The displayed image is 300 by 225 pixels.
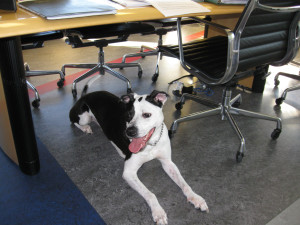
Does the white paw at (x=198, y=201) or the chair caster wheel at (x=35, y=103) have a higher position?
the chair caster wheel at (x=35, y=103)

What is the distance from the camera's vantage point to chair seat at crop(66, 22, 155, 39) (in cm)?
264

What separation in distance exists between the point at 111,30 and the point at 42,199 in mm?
1813

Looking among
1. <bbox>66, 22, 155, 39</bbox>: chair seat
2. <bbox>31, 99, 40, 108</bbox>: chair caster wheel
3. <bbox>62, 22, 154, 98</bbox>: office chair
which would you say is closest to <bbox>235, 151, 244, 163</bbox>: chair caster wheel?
<bbox>62, 22, 154, 98</bbox>: office chair

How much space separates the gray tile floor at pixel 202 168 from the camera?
5.32 ft

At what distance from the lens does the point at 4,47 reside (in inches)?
56.0

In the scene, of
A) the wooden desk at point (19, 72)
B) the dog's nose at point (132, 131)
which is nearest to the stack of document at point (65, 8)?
the wooden desk at point (19, 72)

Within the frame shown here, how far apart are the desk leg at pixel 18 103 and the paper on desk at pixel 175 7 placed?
811 millimetres

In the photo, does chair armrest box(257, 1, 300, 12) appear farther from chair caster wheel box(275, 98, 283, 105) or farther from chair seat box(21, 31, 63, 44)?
chair seat box(21, 31, 63, 44)

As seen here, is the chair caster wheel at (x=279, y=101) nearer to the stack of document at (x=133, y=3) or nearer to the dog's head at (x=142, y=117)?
the dog's head at (x=142, y=117)

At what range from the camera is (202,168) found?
6.50 feet

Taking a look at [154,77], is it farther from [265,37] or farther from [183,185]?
[183,185]

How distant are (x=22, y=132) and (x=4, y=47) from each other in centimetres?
50

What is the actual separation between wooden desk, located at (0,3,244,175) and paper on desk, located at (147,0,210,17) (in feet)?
0.14

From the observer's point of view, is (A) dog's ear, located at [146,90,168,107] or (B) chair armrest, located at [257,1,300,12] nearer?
(B) chair armrest, located at [257,1,300,12]
